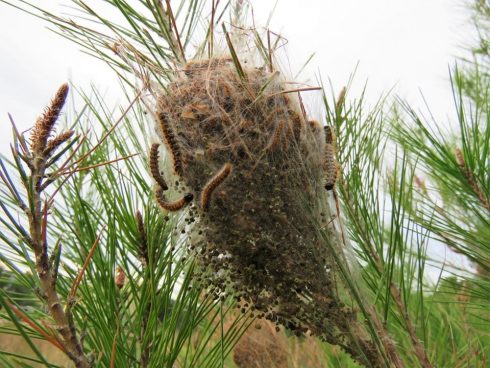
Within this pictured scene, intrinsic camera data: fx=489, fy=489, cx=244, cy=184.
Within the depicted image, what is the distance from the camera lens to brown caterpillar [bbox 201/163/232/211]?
125cm

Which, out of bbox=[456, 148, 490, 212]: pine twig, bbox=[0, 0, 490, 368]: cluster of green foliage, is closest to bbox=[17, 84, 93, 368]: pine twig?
bbox=[0, 0, 490, 368]: cluster of green foliage

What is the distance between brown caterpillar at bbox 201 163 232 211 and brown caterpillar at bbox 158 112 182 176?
0.45 ft

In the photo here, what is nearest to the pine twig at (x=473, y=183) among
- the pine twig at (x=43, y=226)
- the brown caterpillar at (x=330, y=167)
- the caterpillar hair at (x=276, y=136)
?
the brown caterpillar at (x=330, y=167)

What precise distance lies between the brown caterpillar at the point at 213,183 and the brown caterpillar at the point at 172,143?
0.14 m

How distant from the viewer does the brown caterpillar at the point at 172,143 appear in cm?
135

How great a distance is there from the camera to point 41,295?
101 cm

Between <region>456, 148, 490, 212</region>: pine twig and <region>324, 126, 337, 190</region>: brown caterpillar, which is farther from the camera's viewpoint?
<region>456, 148, 490, 212</region>: pine twig

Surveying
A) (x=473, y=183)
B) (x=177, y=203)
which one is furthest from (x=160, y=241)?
(x=473, y=183)

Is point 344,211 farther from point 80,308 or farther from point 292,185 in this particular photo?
point 80,308

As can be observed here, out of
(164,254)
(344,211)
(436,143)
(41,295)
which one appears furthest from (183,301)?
(436,143)

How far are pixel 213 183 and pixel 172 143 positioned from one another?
0.20 meters

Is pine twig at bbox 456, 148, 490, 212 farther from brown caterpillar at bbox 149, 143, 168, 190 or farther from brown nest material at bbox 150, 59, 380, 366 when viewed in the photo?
brown caterpillar at bbox 149, 143, 168, 190

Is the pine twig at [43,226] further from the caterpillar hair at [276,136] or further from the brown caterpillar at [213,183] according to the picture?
the caterpillar hair at [276,136]

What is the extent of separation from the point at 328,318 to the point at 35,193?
0.80 m
